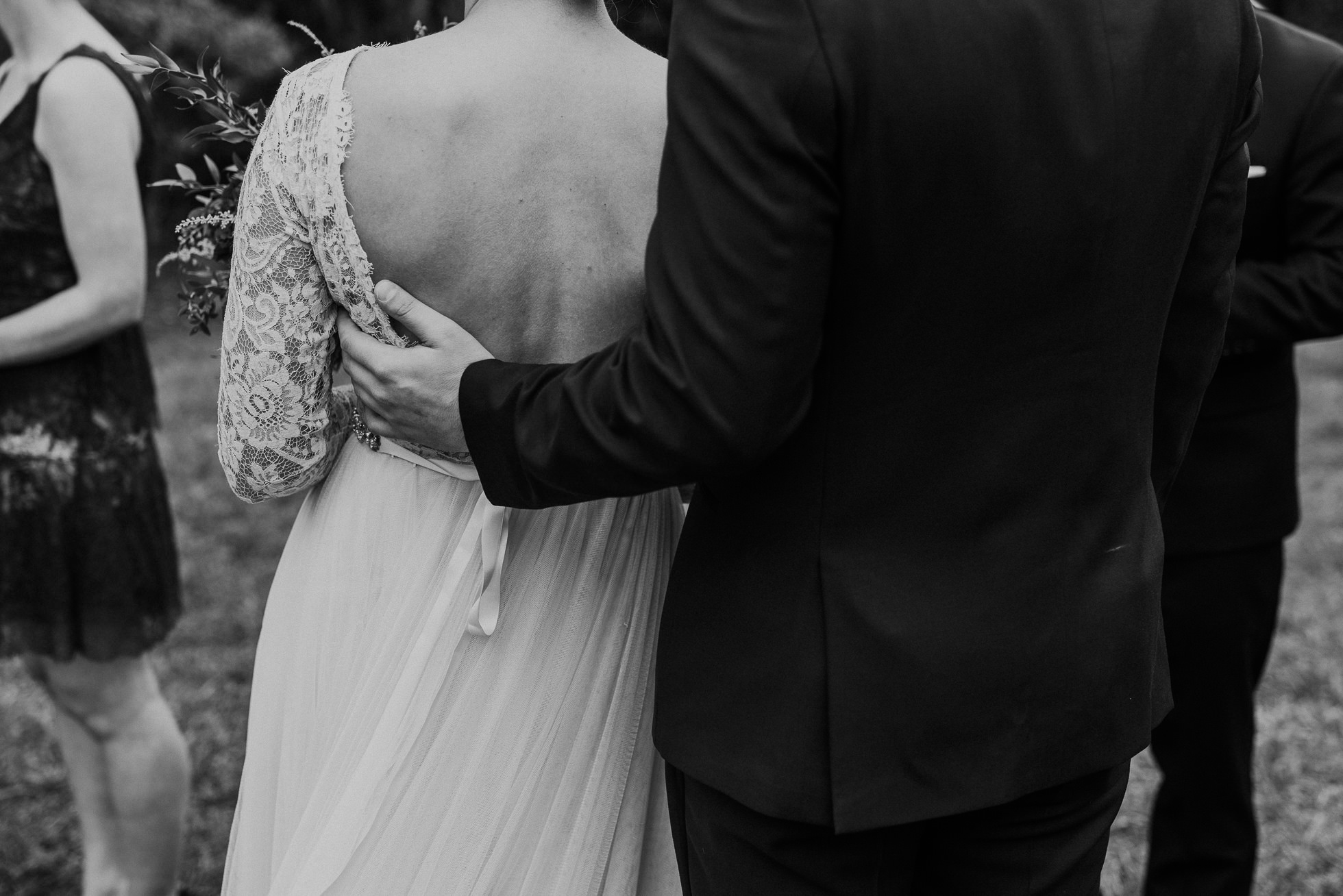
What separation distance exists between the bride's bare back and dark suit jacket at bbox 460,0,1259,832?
0.18 metres

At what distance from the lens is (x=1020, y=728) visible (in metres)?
1.57

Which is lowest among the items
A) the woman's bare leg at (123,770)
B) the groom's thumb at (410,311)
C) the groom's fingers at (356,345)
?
the woman's bare leg at (123,770)

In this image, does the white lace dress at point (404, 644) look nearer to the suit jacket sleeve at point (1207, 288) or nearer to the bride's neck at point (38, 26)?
the suit jacket sleeve at point (1207, 288)

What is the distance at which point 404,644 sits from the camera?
1886mm

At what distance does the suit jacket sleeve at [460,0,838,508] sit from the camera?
133cm

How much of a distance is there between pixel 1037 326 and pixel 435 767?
98 centimetres

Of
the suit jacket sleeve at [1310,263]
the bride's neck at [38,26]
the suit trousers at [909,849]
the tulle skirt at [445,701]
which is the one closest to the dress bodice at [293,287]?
the tulle skirt at [445,701]

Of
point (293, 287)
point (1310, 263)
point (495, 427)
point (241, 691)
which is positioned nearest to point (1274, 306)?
point (1310, 263)

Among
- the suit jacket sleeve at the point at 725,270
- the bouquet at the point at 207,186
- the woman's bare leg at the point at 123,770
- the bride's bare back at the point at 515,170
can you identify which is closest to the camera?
the suit jacket sleeve at the point at 725,270

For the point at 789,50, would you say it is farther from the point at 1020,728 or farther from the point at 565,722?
the point at 565,722

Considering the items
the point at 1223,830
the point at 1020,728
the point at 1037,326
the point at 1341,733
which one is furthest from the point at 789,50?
the point at 1341,733

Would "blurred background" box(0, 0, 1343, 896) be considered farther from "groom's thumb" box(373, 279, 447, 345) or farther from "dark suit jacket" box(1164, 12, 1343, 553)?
"dark suit jacket" box(1164, 12, 1343, 553)

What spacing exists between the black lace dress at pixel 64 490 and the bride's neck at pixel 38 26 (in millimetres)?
112

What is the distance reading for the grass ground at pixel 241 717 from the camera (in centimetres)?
363
